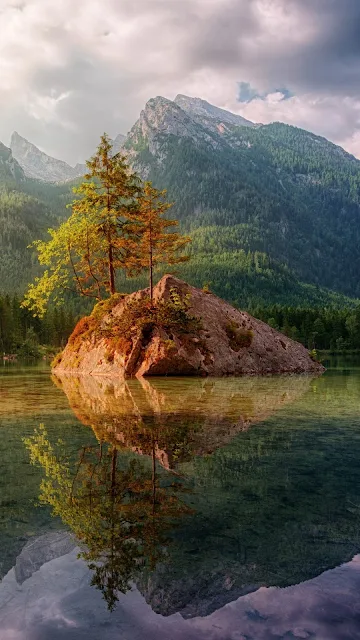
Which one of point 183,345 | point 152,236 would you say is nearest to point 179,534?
point 183,345

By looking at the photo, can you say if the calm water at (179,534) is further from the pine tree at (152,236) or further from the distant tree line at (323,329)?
the distant tree line at (323,329)

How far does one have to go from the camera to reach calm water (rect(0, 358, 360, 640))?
10.9 ft

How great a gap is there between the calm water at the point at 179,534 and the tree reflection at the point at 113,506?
0.06 ft

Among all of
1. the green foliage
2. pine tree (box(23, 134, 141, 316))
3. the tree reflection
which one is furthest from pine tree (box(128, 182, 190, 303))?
the tree reflection

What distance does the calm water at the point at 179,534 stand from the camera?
10.9 ft

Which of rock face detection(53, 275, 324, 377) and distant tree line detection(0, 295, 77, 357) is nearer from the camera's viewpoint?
rock face detection(53, 275, 324, 377)

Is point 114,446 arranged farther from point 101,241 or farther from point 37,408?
point 101,241

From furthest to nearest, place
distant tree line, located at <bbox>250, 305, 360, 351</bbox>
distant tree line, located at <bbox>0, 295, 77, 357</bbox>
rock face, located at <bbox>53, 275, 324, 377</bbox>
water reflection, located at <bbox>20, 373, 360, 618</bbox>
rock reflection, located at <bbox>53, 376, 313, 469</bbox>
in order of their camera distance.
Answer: distant tree line, located at <bbox>250, 305, 360, 351</bbox>
distant tree line, located at <bbox>0, 295, 77, 357</bbox>
rock face, located at <bbox>53, 275, 324, 377</bbox>
rock reflection, located at <bbox>53, 376, 313, 469</bbox>
water reflection, located at <bbox>20, 373, 360, 618</bbox>

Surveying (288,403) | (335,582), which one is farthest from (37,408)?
(335,582)

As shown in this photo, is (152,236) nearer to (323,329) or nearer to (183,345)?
(183,345)

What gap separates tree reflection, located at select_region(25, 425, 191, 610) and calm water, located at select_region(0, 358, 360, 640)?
0.06 feet

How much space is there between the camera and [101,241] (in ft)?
107

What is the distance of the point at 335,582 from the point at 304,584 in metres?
0.24

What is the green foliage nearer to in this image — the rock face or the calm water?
the rock face
